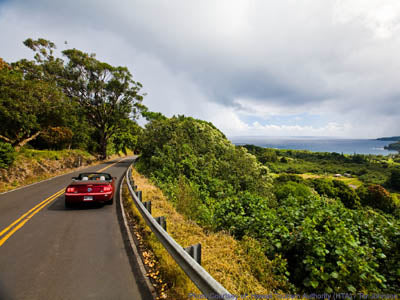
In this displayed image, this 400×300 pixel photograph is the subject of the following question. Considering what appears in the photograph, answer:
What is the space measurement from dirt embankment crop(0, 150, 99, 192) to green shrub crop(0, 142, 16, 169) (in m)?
0.34

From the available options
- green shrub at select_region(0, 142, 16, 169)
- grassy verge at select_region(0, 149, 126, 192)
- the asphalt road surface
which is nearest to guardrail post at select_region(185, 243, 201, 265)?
the asphalt road surface

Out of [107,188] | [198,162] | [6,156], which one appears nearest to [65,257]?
[107,188]

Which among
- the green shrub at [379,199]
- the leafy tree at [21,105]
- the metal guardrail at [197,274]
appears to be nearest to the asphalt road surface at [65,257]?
the metal guardrail at [197,274]

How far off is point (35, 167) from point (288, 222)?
18716 mm

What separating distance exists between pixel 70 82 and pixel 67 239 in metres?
26.1

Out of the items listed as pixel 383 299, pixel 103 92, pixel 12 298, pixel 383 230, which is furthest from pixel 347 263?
pixel 103 92

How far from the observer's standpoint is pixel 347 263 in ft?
9.70

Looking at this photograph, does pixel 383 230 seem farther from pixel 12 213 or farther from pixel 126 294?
pixel 12 213

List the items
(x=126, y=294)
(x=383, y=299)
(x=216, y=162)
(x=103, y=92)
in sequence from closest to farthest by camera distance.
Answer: (x=383, y=299), (x=126, y=294), (x=216, y=162), (x=103, y=92)

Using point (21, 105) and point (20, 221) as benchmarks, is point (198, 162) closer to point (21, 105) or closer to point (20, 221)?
point (20, 221)

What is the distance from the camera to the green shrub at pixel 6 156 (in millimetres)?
11828

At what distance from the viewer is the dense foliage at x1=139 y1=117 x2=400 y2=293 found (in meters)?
3.01

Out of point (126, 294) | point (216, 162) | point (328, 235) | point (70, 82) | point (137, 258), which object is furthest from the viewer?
point (70, 82)

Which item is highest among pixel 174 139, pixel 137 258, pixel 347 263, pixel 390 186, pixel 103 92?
pixel 103 92
